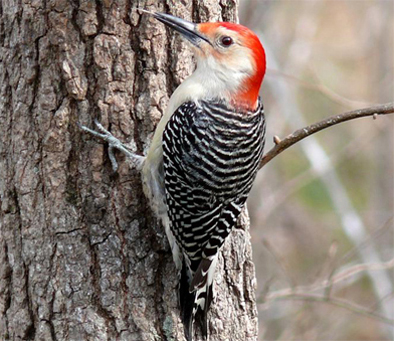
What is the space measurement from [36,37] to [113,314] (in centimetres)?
143

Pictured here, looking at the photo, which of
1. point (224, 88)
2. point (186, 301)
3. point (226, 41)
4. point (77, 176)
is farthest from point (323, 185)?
point (77, 176)

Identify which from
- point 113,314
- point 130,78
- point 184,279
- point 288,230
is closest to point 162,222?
point 184,279

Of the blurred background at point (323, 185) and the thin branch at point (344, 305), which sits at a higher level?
the blurred background at point (323, 185)

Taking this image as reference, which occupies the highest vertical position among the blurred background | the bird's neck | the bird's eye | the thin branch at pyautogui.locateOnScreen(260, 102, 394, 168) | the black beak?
the blurred background

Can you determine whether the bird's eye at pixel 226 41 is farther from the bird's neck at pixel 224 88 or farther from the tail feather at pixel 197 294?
the tail feather at pixel 197 294

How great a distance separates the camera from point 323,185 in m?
8.83

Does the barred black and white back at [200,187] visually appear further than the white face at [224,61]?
No

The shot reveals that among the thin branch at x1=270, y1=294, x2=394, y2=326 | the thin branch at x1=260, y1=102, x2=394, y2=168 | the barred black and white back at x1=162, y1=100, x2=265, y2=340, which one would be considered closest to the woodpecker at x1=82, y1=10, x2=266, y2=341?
the barred black and white back at x1=162, y1=100, x2=265, y2=340

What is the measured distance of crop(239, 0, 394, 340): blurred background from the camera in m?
5.57

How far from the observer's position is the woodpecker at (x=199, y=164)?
3.26m

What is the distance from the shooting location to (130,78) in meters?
3.26

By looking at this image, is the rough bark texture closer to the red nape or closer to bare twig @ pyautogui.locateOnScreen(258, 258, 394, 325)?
the red nape

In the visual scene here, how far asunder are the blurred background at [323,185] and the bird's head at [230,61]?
5.05 ft

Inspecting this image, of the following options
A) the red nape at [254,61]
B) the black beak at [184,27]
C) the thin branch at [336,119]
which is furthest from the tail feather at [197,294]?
the black beak at [184,27]
